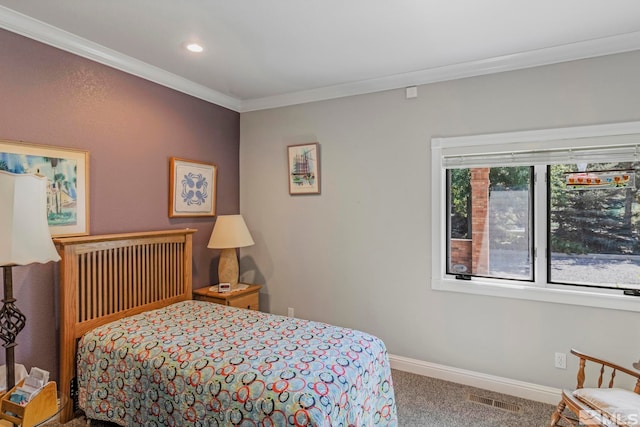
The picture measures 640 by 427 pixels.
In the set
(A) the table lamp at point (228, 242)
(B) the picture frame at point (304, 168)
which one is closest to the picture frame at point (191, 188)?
(A) the table lamp at point (228, 242)

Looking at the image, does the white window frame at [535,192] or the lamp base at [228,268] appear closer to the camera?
the white window frame at [535,192]

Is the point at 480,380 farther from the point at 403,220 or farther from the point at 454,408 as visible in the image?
the point at 403,220

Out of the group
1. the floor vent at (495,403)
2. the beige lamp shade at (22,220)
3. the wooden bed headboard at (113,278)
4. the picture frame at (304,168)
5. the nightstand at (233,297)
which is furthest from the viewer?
the picture frame at (304,168)

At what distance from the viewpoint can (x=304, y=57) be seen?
2703mm

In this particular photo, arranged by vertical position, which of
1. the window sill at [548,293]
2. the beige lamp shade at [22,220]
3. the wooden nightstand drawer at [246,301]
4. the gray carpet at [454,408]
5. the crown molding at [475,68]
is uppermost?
the crown molding at [475,68]

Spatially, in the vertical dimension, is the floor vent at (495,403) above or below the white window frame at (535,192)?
below

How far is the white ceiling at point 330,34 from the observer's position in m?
2.03

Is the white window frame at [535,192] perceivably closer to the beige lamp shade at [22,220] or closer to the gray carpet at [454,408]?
the gray carpet at [454,408]

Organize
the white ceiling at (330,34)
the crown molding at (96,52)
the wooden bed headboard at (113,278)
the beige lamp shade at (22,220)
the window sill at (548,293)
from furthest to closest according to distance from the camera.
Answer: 1. the window sill at (548,293)
2. the wooden bed headboard at (113,278)
3. the crown molding at (96,52)
4. the white ceiling at (330,34)
5. the beige lamp shade at (22,220)

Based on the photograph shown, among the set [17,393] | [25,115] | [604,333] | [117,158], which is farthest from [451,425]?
[25,115]

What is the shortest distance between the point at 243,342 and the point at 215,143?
7.16 feet

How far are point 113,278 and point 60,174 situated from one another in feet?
2.58

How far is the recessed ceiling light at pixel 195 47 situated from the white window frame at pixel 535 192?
→ 1.90 m

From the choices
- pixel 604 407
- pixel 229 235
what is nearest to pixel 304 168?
pixel 229 235
